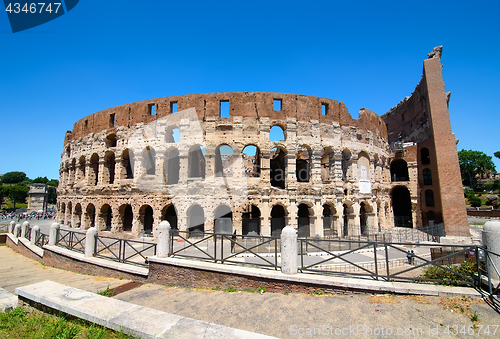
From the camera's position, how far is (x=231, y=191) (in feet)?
56.6

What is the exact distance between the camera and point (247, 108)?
1812 centimetres

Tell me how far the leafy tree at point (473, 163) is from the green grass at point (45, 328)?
70.3 m

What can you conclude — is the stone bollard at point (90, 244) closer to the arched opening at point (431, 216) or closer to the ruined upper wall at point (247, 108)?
the ruined upper wall at point (247, 108)

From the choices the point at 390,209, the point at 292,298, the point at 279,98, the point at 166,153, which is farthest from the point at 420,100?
the point at 292,298

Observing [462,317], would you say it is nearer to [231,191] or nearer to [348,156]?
[231,191]

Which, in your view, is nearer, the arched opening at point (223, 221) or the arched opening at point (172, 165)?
the arched opening at point (223, 221)

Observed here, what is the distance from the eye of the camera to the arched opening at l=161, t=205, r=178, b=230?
18716 mm

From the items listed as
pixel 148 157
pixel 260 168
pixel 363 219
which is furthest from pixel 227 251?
pixel 363 219

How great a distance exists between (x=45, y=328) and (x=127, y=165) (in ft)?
62.1

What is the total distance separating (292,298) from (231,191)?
1189cm

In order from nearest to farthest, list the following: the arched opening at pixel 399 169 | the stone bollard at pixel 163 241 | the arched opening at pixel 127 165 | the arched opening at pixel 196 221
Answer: the stone bollard at pixel 163 241 < the arched opening at pixel 196 221 < the arched opening at pixel 127 165 < the arched opening at pixel 399 169

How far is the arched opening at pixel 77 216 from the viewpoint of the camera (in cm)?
2266

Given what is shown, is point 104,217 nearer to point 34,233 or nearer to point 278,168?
point 34,233

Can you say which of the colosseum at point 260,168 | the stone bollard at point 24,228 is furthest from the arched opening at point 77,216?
the stone bollard at point 24,228
